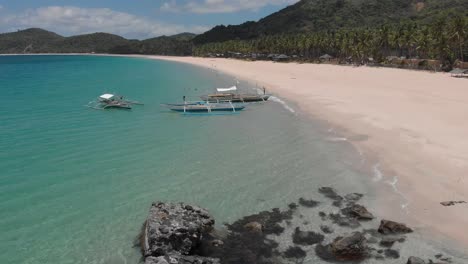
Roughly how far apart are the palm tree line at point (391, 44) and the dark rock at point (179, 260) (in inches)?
3238

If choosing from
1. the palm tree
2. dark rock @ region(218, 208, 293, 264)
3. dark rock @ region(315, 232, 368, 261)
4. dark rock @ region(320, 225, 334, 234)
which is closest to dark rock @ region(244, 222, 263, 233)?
dark rock @ region(218, 208, 293, 264)

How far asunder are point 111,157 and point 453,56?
78715mm

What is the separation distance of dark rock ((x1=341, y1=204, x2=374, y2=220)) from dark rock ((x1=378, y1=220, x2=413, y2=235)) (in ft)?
4.67

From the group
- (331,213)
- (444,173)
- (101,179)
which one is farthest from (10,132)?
(444,173)

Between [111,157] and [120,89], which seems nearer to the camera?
[111,157]

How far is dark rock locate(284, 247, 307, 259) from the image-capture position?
15984 millimetres

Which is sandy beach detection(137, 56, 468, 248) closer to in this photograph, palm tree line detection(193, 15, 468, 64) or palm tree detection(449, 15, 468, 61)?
palm tree detection(449, 15, 468, 61)

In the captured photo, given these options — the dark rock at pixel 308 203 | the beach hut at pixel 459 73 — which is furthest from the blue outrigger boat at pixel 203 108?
the beach hut at pixel 459 73

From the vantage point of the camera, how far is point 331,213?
20.0 metres

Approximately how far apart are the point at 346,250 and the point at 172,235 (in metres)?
7.51

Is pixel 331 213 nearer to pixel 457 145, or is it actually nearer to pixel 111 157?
pixel 457 145

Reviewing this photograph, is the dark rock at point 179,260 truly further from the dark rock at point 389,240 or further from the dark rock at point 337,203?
the dark rock at point 337,203

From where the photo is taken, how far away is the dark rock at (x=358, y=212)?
1914 cm

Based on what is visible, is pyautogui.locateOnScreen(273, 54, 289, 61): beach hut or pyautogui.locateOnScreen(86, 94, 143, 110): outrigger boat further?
pyautogui.locateOnScreen(273, 54, 289, 61): beach hut
